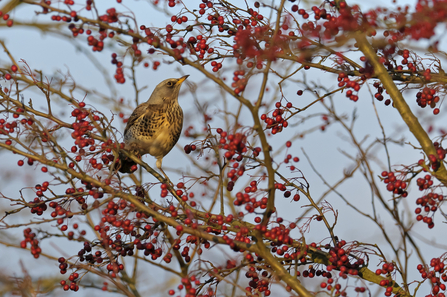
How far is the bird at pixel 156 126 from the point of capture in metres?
5.35

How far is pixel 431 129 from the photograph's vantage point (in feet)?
10.2

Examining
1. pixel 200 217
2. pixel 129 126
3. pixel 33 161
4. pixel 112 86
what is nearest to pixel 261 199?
pixel 200 217

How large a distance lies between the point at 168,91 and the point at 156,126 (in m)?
0.60

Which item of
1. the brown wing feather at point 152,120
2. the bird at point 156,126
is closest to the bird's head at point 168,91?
the bird at point 156,126

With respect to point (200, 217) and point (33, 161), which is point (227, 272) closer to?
point (200, 217)

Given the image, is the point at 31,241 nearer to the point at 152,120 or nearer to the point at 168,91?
the point at 152,120

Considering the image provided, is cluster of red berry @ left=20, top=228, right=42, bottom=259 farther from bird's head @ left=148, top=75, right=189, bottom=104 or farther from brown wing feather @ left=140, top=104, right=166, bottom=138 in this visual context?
bird's head @ left=148, top=75, right=189, bottom=104

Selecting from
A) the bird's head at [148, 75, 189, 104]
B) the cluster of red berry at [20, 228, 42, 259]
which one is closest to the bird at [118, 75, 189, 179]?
the bird's head at [148, 75, 189, 104]

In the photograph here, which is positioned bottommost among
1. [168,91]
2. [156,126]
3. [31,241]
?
[31,241]

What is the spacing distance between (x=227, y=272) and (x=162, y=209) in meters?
0.59

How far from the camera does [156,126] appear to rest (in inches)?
211

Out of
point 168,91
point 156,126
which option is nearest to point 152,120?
point 156,126

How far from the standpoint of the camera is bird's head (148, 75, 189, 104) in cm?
571

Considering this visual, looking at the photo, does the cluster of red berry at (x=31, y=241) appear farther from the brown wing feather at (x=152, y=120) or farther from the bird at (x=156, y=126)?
the brown wing feather at (x=152, y=120)
